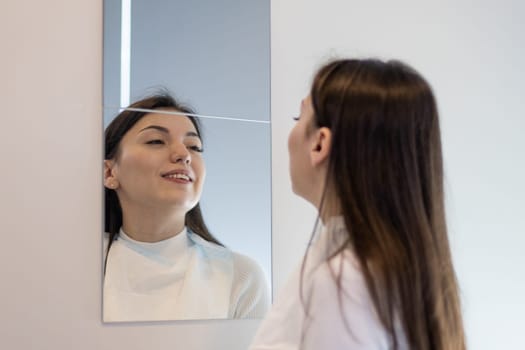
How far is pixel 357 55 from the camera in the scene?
4.82 feet

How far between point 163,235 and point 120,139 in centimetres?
20

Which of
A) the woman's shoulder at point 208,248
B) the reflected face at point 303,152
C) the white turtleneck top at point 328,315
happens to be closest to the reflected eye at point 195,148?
the woman's shoulder at point 208,248

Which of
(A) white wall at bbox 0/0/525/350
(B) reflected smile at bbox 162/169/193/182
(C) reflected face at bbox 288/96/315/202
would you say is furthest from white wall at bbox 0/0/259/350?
(C) reflected face at bbox 288/96/315/202

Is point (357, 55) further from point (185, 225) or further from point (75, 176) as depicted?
point (75, 176)

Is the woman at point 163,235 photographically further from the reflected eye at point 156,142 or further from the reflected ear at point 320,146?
the reflected ear at point 320,146

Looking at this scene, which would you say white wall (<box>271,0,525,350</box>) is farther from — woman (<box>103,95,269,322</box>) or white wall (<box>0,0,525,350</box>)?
woman (<box>103,95,269,322</box>)

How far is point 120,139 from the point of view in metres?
1.19

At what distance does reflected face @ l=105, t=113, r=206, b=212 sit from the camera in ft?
3.90

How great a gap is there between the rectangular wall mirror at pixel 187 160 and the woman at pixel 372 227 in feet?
1.30

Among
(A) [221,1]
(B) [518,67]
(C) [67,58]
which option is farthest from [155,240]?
(B) [518,67]

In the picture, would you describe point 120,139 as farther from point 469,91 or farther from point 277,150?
point 469,91

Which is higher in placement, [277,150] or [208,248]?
[277,150]

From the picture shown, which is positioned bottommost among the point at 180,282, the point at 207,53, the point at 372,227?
the point at 180,282

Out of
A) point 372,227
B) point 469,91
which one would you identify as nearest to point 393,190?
point 372,227
